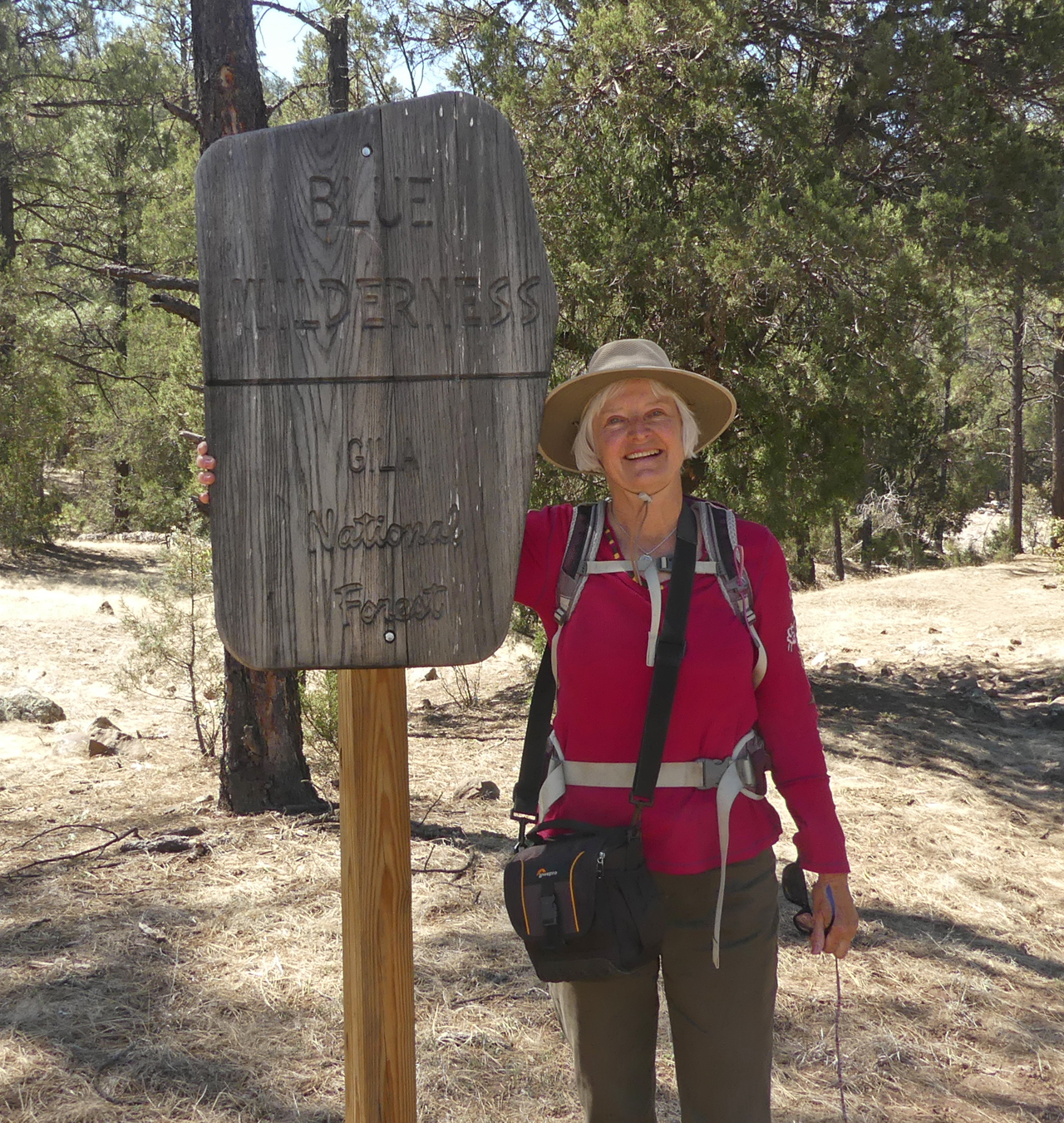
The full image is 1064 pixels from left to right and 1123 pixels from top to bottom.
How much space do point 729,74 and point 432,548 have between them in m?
→ 5.32

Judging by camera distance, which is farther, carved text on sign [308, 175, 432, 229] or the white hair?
the white hair

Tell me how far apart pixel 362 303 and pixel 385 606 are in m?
0.49

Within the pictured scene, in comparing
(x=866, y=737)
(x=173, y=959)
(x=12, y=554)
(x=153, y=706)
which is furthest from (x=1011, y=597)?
(x=12, y=554)

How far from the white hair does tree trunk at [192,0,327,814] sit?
296cm

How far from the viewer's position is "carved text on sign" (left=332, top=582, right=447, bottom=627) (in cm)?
173

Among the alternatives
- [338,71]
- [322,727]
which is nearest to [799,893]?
[322,727]

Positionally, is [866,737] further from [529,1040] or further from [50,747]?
[50,747]

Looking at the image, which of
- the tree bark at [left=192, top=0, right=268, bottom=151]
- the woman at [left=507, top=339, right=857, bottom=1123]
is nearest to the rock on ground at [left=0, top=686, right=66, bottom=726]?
the tree bark at [left=192, top=0, right=268, bottom=151]

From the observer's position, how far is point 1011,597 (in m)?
12.0

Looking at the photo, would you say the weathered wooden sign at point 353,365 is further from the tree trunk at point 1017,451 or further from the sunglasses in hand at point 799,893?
the tree trunk at point 1017,451

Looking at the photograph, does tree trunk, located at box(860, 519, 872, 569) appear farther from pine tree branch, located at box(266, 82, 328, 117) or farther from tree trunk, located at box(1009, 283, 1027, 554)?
pine tree branch, located at box(266, 82, 328, 117)

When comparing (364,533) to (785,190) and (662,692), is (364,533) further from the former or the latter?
(785,190)

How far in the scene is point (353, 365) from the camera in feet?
5.67

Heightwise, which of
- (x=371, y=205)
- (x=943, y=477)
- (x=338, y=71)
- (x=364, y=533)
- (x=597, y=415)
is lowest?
(x=364, y=533)
